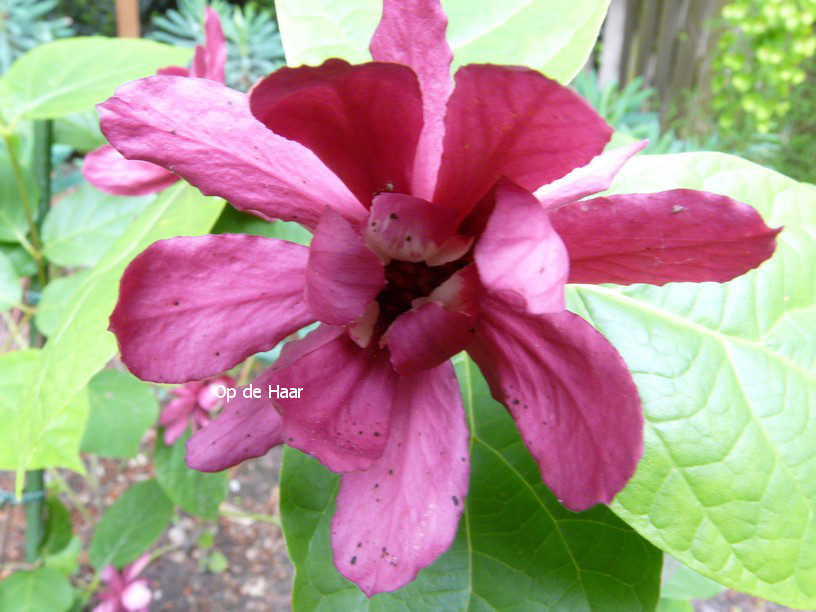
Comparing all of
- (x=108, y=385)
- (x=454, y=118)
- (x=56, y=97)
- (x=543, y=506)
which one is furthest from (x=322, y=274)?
(x=108, y=385)

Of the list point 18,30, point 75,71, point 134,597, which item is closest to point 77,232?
point 75,71

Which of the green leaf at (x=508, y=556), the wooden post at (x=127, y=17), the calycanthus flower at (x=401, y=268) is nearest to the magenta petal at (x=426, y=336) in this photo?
the calycanthus flower at (x=401, y=268)

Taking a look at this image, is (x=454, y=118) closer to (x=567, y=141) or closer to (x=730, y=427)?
(x=567, y=141)

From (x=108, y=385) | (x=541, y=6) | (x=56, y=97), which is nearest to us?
(x=541, y=6)

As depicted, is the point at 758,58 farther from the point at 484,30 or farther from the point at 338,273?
the point at 338,273

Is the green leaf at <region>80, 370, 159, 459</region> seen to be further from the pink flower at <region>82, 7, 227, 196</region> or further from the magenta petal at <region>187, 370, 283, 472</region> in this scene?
the magenta petal at <region>187, 370, 283, 472</region>

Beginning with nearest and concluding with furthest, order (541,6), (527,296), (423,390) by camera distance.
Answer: (527,296) < (423,390) < (541,6)

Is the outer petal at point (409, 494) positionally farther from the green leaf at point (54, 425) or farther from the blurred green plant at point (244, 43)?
the blurred green plant at point (244, 43)
